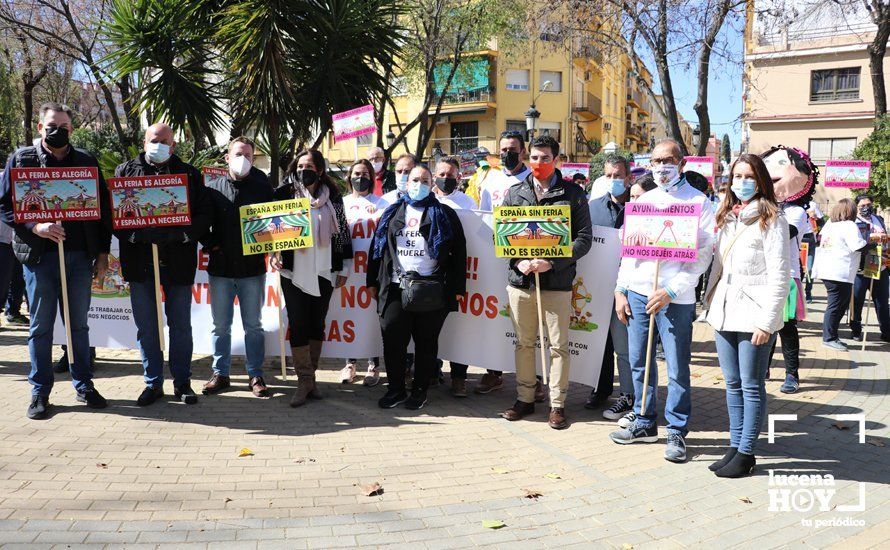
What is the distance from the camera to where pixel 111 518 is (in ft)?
11.6

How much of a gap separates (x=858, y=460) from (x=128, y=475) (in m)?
4.96

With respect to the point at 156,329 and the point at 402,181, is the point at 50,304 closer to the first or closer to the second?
the point at 156,329

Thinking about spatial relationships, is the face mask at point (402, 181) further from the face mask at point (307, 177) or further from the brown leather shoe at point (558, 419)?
the brown leather shoe at point (558, 419)

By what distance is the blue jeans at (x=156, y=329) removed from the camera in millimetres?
5410

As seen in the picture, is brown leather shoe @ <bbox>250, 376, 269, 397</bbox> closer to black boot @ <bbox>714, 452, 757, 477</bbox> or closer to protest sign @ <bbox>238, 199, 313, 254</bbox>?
protest sign @ <bbox>238, 199, 313, 254</bbox>

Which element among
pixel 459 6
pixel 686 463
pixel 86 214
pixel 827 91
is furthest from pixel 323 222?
pixel 827 91

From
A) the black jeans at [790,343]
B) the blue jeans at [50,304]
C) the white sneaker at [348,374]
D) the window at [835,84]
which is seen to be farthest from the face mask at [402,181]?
the window at [835,84]

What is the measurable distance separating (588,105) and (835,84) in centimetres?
1807

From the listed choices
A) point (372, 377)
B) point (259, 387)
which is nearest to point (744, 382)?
point (372, 377)

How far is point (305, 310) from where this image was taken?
566 cm

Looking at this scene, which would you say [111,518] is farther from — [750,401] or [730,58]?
[730,58]

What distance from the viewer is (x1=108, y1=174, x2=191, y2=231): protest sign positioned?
514 centimetres

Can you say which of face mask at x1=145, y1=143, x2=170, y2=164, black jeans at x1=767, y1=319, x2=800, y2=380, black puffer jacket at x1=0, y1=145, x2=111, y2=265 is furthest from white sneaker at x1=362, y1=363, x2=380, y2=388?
black jeans at x1=767, y1=319, x2=800, y2=380

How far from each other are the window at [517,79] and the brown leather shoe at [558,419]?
38898 millimetres
